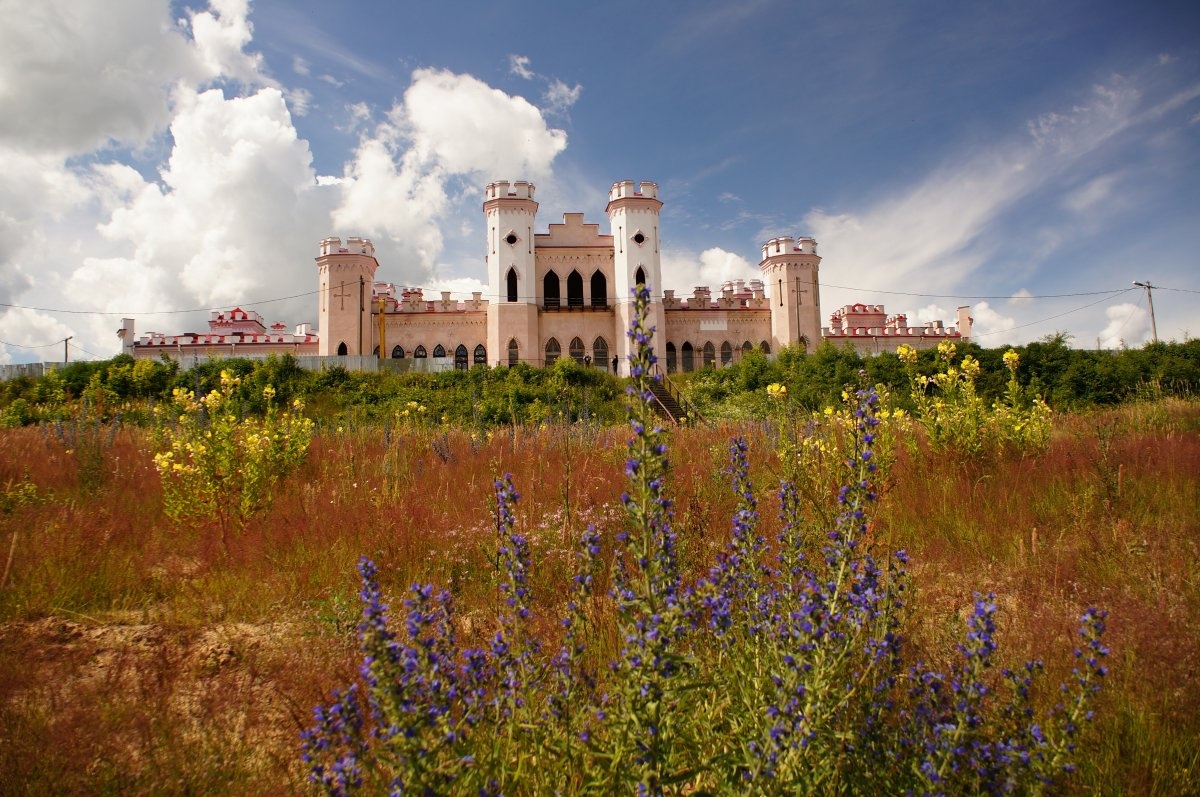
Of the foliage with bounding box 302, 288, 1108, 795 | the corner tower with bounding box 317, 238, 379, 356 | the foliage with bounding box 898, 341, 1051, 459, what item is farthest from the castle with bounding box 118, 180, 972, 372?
the foliage with bounding box 302, 288, 1108, 795

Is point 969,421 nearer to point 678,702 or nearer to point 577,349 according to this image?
point 678,702

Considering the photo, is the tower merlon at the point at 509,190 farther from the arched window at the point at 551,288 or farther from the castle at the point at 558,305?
the arched window at the point at 551,288

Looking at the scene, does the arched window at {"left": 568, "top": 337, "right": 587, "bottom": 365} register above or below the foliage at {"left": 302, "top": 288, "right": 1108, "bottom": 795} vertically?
above

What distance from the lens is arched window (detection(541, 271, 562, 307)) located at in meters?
36.9

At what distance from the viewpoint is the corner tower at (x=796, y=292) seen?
36500mm

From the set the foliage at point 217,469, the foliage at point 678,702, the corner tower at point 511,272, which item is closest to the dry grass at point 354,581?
the foliage at point 217,469

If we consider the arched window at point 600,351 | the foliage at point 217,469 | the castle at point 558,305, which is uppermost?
the castle at point 558,305

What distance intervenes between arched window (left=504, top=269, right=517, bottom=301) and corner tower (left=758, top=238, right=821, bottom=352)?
16.8 meters

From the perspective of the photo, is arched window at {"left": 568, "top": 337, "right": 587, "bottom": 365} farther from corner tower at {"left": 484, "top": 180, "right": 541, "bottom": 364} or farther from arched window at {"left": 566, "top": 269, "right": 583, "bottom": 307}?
arched window at {"left": 566, "top": 269, "right": 583, "bottom": 307}

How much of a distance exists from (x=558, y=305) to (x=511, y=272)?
11.7 feet

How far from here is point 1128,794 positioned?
1.92 m

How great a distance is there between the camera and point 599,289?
37438 millimetres

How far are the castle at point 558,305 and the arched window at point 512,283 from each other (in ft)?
0.29

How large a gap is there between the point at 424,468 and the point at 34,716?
481 cm
